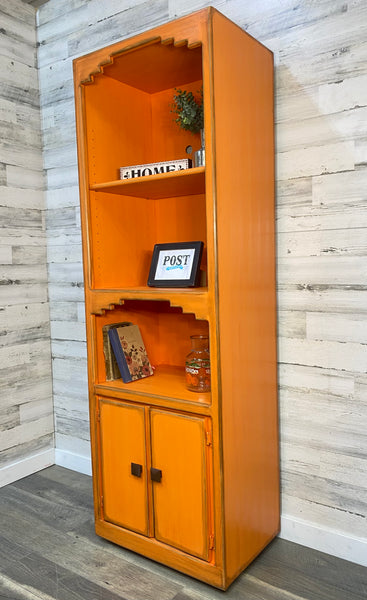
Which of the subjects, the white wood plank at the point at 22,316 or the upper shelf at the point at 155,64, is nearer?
the upper shelf at the point at 155,64

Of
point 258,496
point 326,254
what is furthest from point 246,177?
point 258,496

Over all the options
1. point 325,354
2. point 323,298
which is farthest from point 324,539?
point 323,298

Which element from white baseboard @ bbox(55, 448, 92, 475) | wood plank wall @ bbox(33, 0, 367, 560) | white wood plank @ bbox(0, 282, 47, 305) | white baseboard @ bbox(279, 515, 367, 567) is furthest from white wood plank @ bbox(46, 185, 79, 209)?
white baseboard @ bbox(279, 515, 367, 567)

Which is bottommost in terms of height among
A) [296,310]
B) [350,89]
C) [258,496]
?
[258,496]

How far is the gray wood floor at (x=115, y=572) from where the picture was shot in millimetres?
1782

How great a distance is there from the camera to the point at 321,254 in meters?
1.93

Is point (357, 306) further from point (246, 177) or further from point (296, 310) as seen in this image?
point (246, 177)

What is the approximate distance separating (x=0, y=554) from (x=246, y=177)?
1.80 meters

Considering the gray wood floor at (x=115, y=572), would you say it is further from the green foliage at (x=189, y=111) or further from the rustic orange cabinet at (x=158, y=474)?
the green foliage at (x=189, y=111)

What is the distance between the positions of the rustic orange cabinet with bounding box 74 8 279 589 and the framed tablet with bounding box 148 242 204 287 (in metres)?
0.09

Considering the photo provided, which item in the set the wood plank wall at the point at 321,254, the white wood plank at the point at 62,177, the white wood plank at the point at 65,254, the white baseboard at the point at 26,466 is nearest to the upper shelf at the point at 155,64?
the wood plank wall at the point at 321,254

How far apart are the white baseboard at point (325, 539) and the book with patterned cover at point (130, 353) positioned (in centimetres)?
86

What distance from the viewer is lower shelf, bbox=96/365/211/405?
1.85 meters

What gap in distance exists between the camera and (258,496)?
1945 millimetres
